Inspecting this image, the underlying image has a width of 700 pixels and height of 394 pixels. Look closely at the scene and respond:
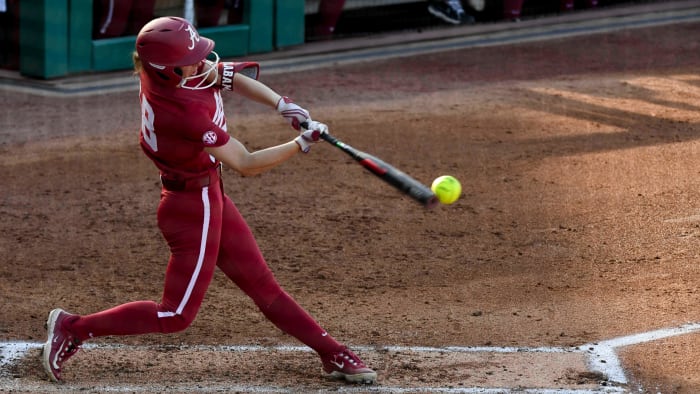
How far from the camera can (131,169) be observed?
25.6ft

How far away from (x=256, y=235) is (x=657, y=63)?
6.03m

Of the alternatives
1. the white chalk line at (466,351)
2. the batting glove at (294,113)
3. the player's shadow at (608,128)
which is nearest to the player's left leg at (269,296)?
the white chalk line at (466,351)

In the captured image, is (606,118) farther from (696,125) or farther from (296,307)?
(296,307)

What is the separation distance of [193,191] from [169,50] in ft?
1.94

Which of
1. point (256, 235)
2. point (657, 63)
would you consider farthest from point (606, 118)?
point (256, 235)

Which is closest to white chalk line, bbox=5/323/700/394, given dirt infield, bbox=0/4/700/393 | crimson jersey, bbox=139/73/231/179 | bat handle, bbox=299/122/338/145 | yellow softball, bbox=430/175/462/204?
dirt infield, bbox=0/4/700/393

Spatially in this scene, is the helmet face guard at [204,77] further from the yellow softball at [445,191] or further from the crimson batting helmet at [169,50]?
the yellow softball at [445,191]

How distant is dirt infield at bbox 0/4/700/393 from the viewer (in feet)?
16.1

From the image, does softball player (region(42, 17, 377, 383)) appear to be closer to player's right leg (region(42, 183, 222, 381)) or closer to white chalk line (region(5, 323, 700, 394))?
player's right leg (region(42, 183, 222, 381))

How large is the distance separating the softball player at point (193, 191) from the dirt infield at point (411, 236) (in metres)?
0.25

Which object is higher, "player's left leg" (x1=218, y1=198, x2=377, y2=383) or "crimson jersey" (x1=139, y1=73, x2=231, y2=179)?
"crimson jersey" (x1=139, y1=73, x2=231, y2=179)

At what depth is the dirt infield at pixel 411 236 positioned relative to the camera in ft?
16.1

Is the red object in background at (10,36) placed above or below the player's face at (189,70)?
below

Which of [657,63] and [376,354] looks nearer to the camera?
[376,354]
